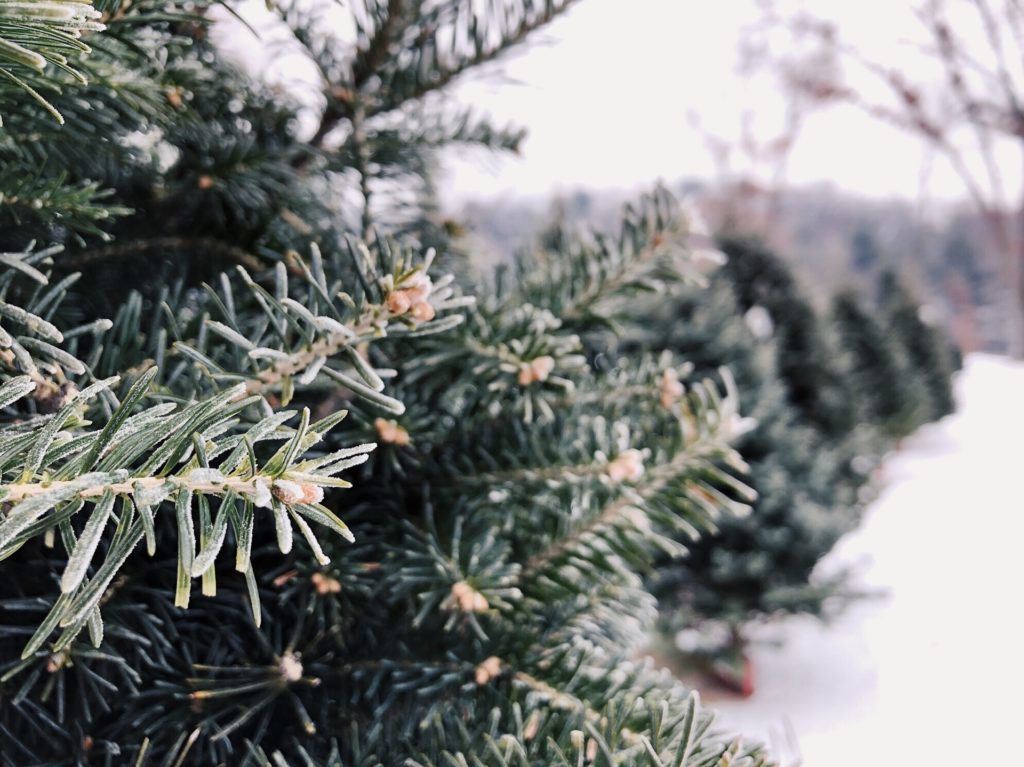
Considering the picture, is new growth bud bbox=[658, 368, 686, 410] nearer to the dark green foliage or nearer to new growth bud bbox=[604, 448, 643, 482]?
new growth bud bbox=[604, 448, 643, 482]

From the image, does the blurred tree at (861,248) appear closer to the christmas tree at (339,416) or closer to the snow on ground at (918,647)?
the snow on ground at (918,647)

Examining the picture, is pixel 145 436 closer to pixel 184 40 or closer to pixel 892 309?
pixel 184 40

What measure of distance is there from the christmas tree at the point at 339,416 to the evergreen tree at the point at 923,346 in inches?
191

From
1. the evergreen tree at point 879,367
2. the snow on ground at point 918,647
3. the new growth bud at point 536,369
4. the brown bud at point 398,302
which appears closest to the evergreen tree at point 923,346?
the evergreen tree at point 879,367

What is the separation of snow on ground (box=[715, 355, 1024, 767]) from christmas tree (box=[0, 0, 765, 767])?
0.48ft

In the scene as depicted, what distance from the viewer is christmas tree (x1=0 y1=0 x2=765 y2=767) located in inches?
12.1

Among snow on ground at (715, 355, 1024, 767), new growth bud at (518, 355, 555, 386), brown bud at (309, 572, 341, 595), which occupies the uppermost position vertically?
new growth bud at (518, 355, 555, 386)

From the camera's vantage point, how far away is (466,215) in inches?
28.0

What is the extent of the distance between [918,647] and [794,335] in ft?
4.42

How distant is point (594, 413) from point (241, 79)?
312 millimetres

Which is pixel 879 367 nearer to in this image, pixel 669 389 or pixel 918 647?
pixel 918 647

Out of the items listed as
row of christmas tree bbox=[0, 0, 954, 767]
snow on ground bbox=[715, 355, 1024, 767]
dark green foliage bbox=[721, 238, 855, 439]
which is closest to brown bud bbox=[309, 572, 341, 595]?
row of christmas tree bbox=[0, 0, 954, 767]

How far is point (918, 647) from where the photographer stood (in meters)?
1.31

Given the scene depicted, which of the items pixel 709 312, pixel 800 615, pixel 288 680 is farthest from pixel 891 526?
pixel 288 680
